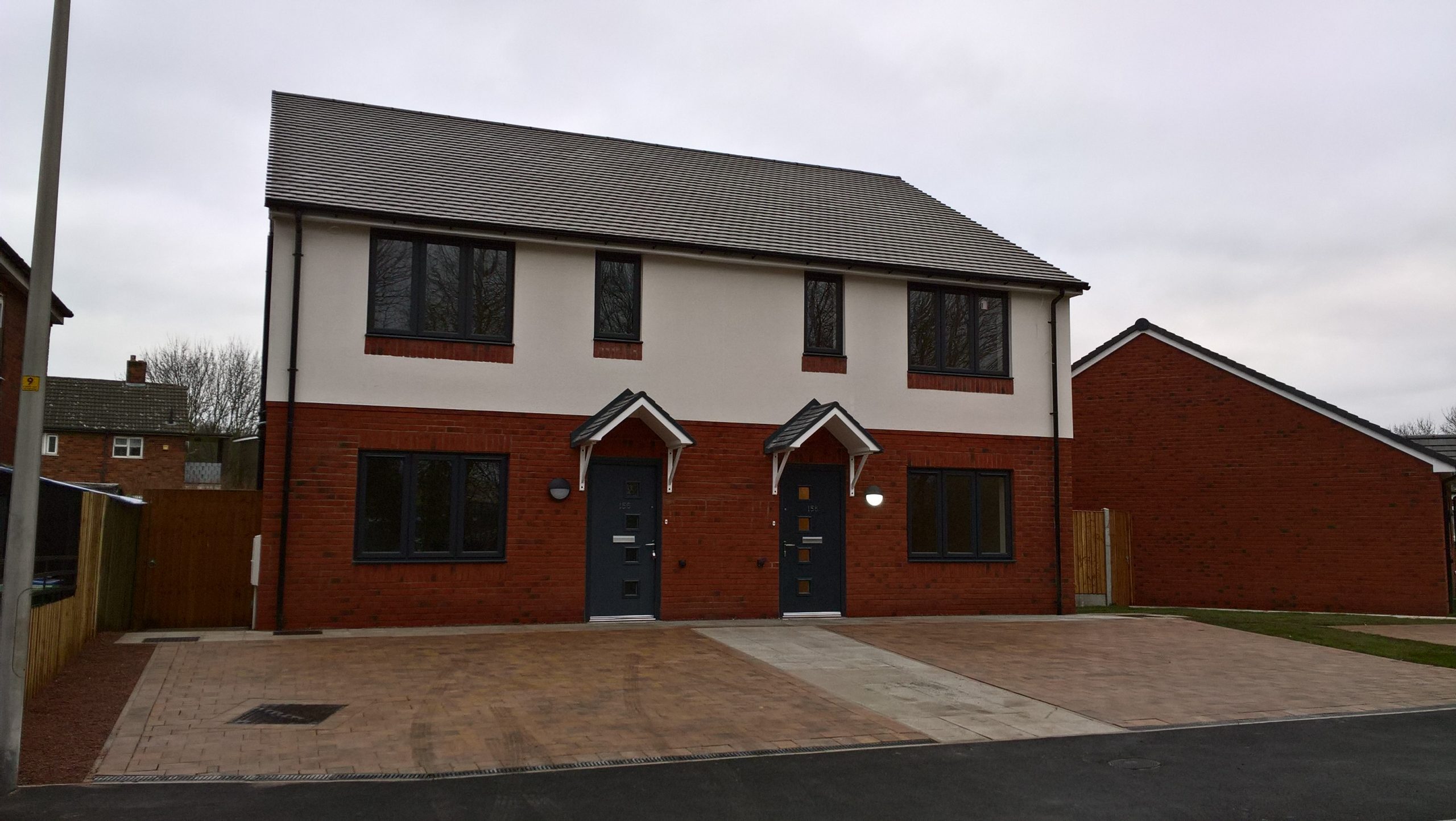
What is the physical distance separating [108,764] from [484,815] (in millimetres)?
2814

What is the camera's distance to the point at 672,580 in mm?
15047

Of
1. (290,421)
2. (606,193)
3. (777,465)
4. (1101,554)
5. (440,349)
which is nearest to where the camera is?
(290,421)

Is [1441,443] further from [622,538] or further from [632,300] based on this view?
[622,538]

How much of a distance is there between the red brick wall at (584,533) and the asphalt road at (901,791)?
725cm

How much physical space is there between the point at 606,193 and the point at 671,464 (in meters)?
4.63

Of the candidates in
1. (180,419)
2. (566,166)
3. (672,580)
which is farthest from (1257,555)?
(180,419)

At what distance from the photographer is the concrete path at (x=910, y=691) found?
8.55 m

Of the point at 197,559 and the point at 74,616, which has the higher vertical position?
the point at 197,559

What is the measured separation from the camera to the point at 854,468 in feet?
52.8

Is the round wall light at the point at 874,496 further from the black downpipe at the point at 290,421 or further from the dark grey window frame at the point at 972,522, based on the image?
the black downpipe at the point at 290,421

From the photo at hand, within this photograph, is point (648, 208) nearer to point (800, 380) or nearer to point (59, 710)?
point (800, 380)

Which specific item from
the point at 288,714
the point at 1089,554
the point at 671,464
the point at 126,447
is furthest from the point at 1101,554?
the point at 126,447

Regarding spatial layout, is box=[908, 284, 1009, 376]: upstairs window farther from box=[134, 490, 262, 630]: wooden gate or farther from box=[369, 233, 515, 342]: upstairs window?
box=[134, 490, 262, 630]: wooden gate

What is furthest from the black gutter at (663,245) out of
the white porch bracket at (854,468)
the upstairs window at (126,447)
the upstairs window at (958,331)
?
the upstairs window at (126,447)
